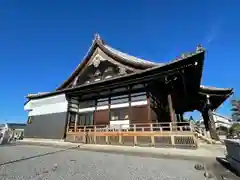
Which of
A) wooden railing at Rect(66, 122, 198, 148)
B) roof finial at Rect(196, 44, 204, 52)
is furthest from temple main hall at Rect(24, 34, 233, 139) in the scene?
wooden railing at Rect(66, 122, 198, 148)

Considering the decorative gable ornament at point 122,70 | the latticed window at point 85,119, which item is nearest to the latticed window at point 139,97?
the decorative gable ornament at point 122,70

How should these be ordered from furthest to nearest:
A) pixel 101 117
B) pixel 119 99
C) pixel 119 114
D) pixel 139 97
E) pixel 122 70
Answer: pixel 122 70 → pixel 101 117 → pixel 119 99 → pixel 119 114 → pixel 139 97

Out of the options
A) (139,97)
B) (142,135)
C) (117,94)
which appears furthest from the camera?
(117,94)

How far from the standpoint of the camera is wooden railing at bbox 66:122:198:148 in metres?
8.94

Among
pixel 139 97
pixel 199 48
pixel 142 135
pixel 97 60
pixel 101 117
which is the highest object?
pixel 97 60

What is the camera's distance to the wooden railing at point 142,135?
8.94 meters

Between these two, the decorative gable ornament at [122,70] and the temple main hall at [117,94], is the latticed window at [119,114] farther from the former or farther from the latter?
the decorative gable ornament at [122,70]

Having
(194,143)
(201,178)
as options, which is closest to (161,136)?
(194,143)

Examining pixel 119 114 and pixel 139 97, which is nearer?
pixel 139 97

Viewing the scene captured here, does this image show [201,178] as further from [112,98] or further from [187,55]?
[112,98]

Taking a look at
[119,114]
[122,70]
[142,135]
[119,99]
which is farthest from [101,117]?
[142,135]

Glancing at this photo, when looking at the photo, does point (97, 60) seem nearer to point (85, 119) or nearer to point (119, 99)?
point (119, 99)

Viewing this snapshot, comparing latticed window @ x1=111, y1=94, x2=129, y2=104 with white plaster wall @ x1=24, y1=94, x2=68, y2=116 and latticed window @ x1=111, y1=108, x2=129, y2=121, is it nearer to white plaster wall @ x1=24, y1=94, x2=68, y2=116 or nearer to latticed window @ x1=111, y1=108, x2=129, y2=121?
latticed window @ x1=111, y1=108, x2=129, y2=121

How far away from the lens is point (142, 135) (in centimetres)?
1039
